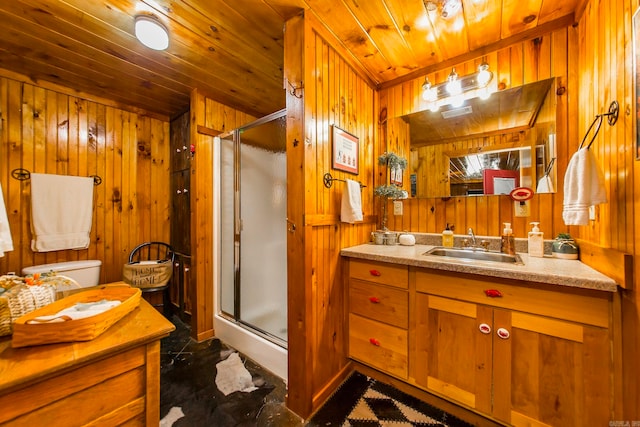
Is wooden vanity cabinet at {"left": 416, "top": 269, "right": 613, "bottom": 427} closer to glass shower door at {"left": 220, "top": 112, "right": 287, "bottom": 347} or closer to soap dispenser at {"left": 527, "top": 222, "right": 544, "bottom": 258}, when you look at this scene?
soap dispenser at {"left": 527, "top": 222, "right": 544, "bottom": 258}

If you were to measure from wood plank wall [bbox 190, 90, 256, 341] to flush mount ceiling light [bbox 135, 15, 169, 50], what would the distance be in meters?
0.73

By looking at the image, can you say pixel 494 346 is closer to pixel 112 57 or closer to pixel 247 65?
pixel 247 65

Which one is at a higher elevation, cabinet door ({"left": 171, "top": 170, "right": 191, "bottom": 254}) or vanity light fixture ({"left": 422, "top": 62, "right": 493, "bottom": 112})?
vanity light fixture ({"left": 422, "top": 62, "right": 493, "bottom": 112})

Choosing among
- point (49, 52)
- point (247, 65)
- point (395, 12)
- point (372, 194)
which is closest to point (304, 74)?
point (395, 12)

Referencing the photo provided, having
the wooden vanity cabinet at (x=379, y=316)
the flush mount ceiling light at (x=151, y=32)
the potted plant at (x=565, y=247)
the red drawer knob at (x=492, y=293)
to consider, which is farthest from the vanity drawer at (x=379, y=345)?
the flush mount ceiling light at (x=151, y=32)

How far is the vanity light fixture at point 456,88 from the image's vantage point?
64.8 inches

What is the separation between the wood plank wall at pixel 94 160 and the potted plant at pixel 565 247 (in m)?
3.51

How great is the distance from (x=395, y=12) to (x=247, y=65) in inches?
44.1

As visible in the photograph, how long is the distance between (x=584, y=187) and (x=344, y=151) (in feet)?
3.93

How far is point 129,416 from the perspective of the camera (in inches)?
28.5

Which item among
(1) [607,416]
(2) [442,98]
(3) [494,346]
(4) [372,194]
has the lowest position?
(1) [607,416]

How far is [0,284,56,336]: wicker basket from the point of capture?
2.21 ft

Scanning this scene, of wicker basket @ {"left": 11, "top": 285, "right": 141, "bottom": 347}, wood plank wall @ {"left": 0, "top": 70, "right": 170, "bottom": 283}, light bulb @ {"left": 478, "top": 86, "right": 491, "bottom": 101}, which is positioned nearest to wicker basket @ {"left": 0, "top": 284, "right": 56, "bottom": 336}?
wicker basket @ {"left": 11, "top": 285, "right": 141, "bottom": 347}

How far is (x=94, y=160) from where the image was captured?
7.63 feet
